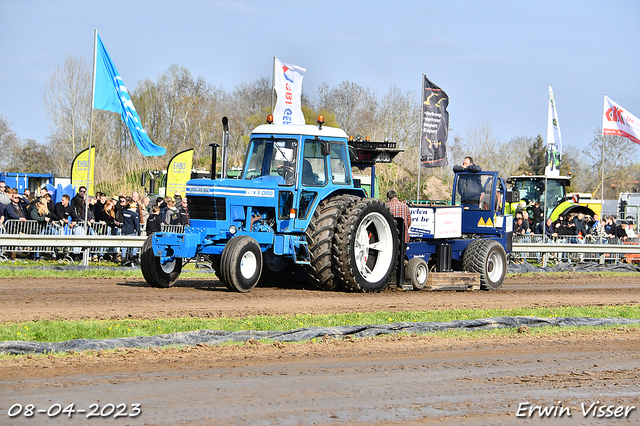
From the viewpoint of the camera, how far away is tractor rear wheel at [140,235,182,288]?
12648mm

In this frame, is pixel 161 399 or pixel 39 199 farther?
pixel 39 199

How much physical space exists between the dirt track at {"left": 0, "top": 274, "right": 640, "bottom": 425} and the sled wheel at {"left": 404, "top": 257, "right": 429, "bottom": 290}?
4.91 metres

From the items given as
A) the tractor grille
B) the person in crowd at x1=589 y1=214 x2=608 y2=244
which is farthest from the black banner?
the tractor grille

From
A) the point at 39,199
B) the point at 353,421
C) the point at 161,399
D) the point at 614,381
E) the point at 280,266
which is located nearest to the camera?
the point at 353,421

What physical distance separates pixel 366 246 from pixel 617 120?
668 inches

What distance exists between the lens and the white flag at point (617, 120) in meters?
27.0

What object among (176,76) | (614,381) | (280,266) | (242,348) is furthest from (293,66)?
(176,76)

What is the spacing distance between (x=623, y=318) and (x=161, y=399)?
7719 millimetres

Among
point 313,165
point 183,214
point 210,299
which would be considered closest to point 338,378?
point 210,299

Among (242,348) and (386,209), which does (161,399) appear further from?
(386,209)

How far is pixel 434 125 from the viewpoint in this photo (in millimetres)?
23234

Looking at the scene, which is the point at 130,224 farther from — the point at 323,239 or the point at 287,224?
the point at 323,239

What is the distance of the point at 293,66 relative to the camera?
68.5 ft

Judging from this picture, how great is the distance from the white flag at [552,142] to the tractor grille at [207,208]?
51.3 feet
